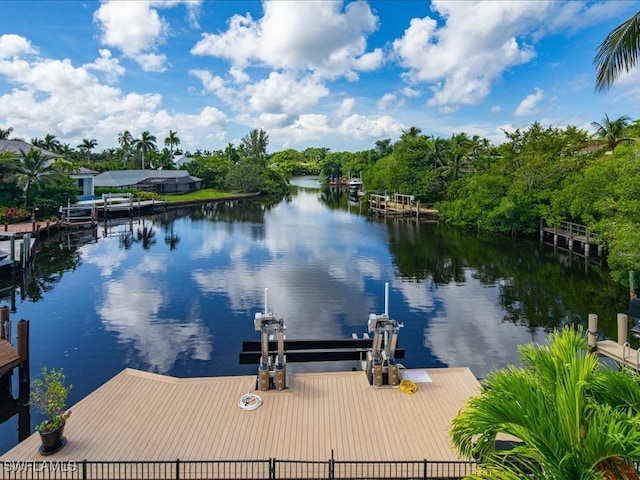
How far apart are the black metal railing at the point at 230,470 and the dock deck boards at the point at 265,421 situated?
43 cm

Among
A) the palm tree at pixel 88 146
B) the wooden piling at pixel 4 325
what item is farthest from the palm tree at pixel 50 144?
the wooden piling at pixel 4 325

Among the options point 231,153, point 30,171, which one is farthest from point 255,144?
point 30,171

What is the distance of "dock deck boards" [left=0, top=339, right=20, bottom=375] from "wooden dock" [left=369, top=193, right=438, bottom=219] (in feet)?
147

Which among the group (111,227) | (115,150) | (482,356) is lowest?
(482,356)

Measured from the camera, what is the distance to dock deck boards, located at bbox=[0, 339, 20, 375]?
1224 cm

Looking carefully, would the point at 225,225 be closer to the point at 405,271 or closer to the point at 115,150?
the point at 405,271

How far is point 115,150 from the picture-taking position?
117 metres

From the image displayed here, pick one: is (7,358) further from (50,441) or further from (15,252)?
(15,252)

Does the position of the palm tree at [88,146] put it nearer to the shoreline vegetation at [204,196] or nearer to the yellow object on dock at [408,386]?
the shoreline vegetation at [204,196]

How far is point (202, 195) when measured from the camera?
76250 millimetres

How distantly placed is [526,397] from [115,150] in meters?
127

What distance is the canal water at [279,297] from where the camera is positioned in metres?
15.6

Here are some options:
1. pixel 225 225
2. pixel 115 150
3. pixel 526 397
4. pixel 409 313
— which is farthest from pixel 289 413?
pixel 115 150

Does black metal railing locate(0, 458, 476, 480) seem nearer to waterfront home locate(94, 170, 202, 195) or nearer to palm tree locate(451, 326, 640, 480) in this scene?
palm tree locate(451, 326, 640, 480)
